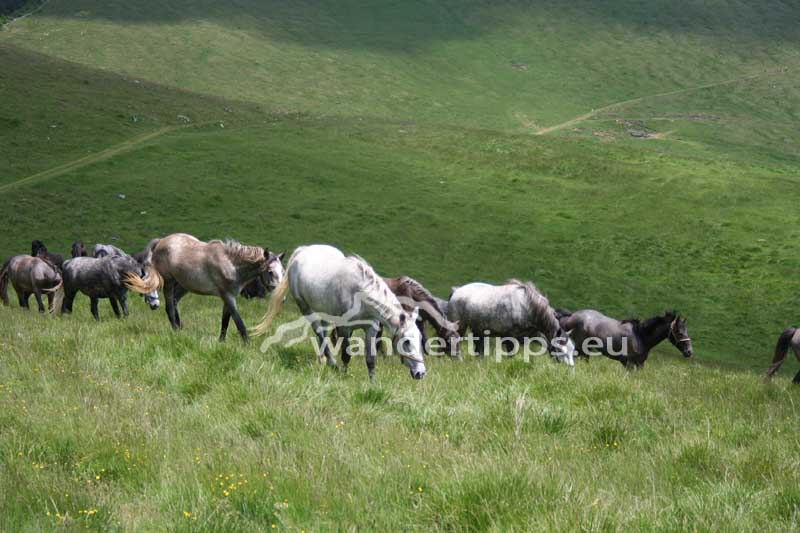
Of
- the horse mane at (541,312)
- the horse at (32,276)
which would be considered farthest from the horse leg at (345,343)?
the horse at (32,276)

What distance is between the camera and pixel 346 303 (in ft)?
42.9

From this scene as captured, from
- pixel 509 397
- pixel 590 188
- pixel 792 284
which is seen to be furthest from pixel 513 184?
pixel 509 397

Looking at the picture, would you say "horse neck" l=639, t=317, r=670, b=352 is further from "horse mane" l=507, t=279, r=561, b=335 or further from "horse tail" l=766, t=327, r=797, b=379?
"horse mane" l=507, t=279, r=561, b=335

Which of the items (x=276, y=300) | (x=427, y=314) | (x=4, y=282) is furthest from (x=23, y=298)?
(x=427, y=314)

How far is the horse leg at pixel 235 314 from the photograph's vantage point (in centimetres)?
1454

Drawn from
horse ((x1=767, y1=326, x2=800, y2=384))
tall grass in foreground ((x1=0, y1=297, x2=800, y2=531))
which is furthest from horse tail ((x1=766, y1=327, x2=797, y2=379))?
tall grass in foreground ((x1=0, y1=297, x2=800, y2=531))

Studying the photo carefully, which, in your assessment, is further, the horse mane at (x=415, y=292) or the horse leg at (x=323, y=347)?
the horse mane at (x=415, y=292)

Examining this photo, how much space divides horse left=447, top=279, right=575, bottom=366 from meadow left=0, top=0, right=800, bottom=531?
3.98 ft

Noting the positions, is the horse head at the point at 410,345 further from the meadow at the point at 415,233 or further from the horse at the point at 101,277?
the horse at the point at 101,277

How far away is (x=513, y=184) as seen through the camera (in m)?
52.5

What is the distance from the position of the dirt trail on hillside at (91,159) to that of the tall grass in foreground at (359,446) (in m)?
38.8

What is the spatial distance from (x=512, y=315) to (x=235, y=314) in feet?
20.5

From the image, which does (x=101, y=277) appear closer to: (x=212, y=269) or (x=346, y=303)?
(x=212, y=269)

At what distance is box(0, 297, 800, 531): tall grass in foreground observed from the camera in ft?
18.3
